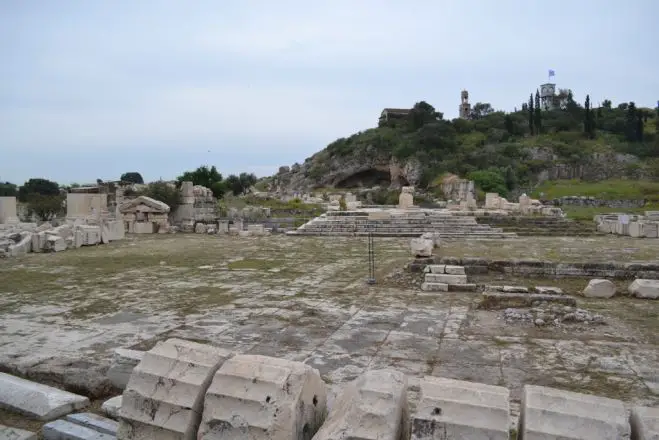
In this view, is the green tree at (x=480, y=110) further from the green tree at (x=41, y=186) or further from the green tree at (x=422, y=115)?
the green tree at (x=41, y=186)

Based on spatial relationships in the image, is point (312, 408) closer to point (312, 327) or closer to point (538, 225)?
point (312, 327)

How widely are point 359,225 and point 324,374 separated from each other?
16.9 m

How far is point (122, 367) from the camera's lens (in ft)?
14.1

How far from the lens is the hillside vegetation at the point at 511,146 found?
177 feet

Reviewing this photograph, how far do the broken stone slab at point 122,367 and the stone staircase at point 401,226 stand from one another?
618 inches

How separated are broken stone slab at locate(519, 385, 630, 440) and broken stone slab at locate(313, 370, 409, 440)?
0.60 metres

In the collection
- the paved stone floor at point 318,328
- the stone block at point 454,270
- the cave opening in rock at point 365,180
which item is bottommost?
the paved stone floor at point 318,328

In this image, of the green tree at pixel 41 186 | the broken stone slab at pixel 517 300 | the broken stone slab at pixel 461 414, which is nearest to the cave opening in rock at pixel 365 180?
the green tree at pixel 41 186

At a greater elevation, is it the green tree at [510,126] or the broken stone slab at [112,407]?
the green tree at [510,126]

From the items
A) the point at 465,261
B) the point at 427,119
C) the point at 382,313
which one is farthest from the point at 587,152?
the point at 382,313

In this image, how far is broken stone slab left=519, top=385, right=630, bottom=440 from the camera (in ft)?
7.67

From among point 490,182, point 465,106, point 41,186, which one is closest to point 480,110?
point 465,106

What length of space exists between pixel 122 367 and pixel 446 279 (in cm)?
602

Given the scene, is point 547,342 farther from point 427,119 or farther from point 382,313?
point 427,119
